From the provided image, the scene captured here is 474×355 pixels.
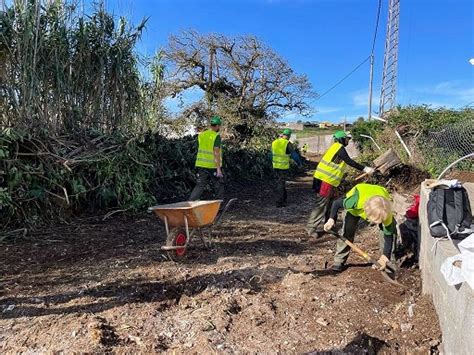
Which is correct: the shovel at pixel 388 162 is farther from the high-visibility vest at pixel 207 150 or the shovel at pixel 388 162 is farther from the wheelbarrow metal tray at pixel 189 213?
the wheelbarrow metal tray at pixel 189 213

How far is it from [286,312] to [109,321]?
4.68 feet

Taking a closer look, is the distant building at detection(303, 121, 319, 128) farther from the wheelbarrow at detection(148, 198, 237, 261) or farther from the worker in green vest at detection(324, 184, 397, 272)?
the wheelbarrow at detection(148, 198, 237, 261)

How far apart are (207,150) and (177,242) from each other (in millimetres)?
2312

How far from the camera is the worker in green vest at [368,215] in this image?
13.0 ft

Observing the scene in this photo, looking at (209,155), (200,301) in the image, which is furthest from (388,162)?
(200,301)

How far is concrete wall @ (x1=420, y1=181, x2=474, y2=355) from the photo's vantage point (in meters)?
2.32

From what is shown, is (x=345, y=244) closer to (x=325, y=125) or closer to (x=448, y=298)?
(x=448, y=298)

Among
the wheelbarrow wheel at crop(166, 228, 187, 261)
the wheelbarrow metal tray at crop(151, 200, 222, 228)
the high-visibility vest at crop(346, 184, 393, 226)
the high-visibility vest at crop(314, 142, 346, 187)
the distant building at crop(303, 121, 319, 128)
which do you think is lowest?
the wheelbarrow wheel at crop(166, 228, 187, 261)

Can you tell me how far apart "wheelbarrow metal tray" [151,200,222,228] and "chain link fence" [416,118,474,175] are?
542 centimetres

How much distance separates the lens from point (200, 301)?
3695 mm

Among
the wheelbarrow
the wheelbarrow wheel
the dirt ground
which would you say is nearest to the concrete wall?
the dirt ground

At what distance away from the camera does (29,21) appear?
6.00m

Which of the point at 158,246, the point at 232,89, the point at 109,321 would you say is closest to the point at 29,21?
the point at 158,246

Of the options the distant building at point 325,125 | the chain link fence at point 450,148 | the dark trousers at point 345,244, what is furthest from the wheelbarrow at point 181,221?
the distant building at point 325,125
